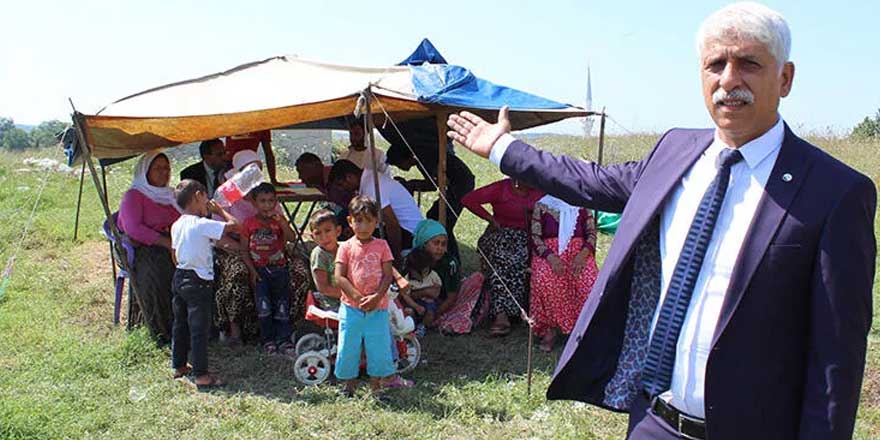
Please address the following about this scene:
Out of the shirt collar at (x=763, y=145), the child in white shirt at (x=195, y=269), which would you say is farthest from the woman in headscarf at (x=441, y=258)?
the shirt collar at (x=763, y=145)

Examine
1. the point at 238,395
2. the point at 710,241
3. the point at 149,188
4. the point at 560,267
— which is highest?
the point at 710,241

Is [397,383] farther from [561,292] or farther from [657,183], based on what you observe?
[657,183]

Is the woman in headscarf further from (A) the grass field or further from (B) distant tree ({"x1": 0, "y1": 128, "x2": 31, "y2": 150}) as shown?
(B) distant tree ({"x1": 0, "y1": 128, "x2": 31, "y2": 150})

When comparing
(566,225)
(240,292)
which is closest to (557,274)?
(566,225)

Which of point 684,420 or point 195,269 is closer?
point 684,420

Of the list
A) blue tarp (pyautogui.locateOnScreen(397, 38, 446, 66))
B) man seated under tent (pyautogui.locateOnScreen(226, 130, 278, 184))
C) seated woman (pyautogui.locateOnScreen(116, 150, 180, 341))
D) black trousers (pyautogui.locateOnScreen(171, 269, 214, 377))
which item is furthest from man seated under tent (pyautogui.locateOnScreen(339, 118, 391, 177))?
black trousers (pyautogui.locateOnScreen(171, 269, 214, 377))

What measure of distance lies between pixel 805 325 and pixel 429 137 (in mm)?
6101

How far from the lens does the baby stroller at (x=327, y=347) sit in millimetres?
4371

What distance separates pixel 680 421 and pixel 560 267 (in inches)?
137

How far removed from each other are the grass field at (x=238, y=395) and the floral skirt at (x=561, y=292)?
0.25 metres

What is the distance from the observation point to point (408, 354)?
458cm

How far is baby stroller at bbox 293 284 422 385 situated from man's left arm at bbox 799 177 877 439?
3.01 m

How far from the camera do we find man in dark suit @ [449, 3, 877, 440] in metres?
1.45

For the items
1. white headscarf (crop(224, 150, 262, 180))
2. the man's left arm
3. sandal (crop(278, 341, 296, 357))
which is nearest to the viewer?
the man's left arm
